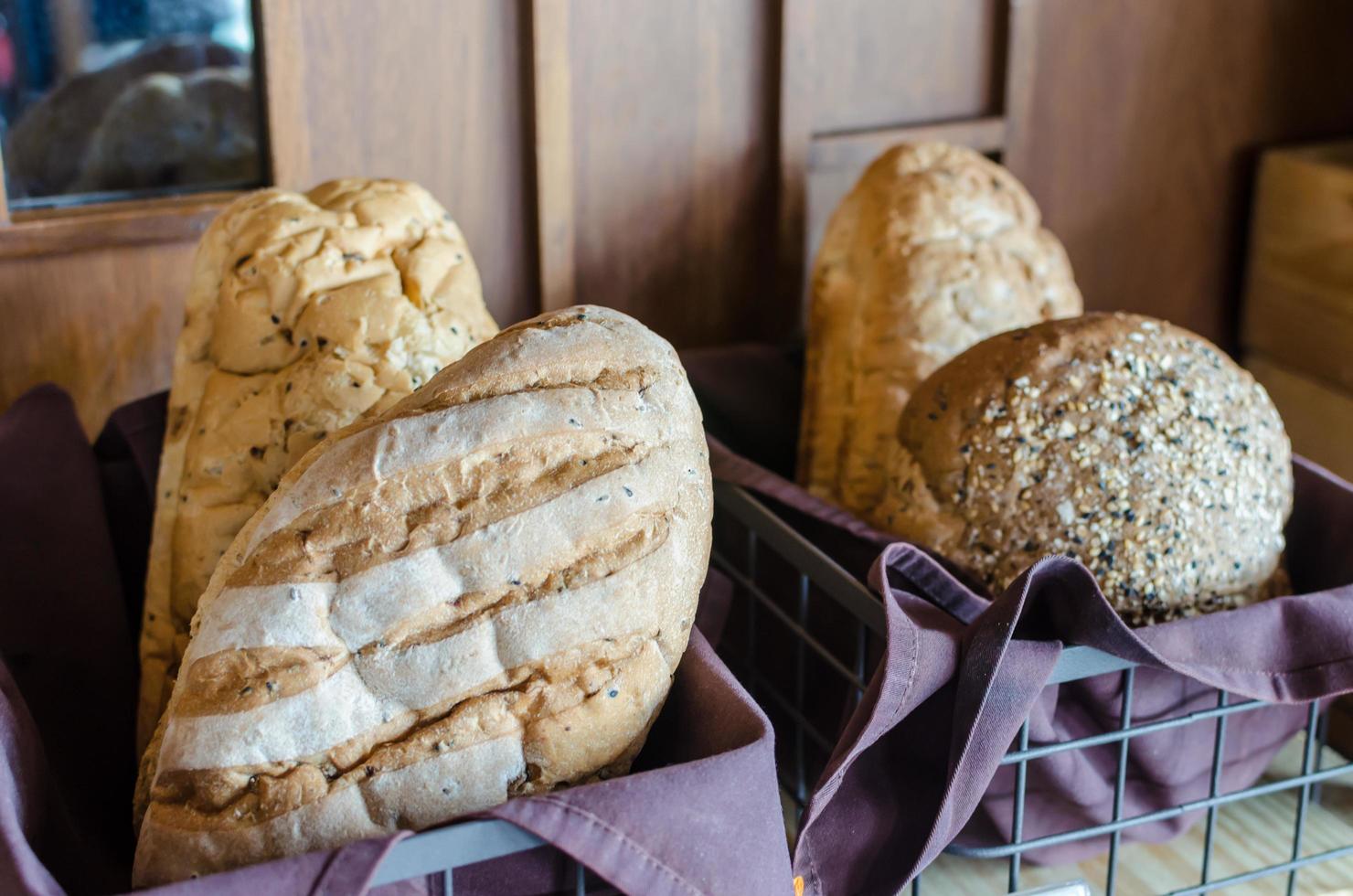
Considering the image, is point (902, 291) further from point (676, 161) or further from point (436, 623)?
point (436, 623)

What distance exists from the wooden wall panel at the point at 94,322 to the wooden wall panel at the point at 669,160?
29 centimetres

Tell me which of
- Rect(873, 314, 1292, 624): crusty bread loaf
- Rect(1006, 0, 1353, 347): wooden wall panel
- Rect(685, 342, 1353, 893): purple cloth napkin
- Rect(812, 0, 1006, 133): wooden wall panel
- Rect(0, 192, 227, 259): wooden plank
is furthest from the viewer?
Rect(1006, 0, 1353, 347): wooden wall panel

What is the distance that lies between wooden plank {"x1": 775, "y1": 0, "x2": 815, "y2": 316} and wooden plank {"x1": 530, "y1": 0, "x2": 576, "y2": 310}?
0.61 ft

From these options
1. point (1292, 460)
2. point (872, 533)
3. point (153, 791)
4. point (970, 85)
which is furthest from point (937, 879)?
point (970, 85)

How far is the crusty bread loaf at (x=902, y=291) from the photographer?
958 millimetres

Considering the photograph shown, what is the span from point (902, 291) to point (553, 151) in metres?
0.30

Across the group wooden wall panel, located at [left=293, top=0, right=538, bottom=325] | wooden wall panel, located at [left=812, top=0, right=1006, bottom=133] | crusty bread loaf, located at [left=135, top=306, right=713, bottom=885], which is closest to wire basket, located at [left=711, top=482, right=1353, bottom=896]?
crusty bread loaf, located at [left=135, top=306, right=713, bottom=885]

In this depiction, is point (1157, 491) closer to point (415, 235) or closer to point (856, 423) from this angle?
point (856, 423)

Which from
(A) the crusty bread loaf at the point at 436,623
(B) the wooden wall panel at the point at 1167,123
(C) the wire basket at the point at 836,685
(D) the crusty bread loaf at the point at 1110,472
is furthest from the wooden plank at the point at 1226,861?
(B) the wooden wall panel at the point at 1167,123

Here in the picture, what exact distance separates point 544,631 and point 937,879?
1.35ft

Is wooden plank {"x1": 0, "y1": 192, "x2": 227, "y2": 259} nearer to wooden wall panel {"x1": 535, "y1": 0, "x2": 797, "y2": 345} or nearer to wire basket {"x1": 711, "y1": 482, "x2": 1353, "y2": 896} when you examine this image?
wooden wall panel {"x1": 535, "y1": 0, "x2": 797, "y2": 345}

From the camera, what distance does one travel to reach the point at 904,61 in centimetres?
118

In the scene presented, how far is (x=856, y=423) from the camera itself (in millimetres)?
974

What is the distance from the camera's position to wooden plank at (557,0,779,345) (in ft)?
3.55
